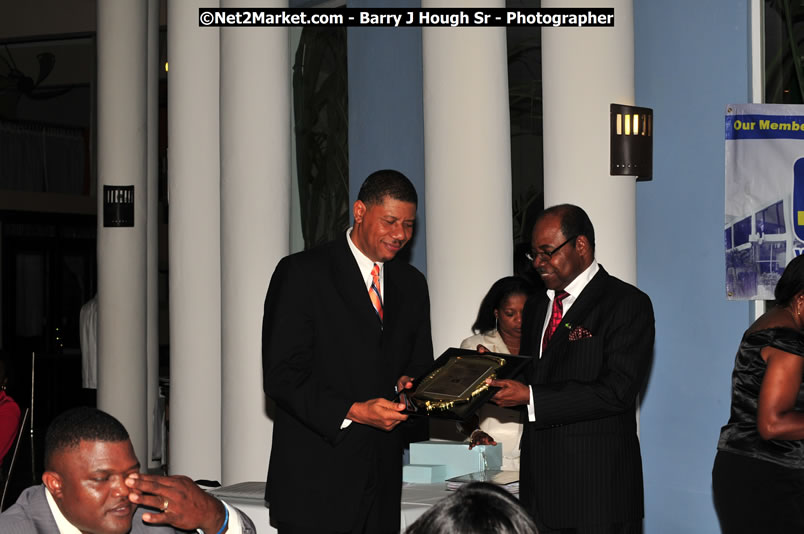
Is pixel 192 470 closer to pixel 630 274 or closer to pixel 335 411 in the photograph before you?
pixel 630 274

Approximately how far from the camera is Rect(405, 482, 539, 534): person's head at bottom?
1.38 meters

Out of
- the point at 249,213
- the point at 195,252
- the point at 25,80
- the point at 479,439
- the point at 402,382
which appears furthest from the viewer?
the point at 25,80

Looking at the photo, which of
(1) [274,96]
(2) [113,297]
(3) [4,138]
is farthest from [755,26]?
(3) [4,138]

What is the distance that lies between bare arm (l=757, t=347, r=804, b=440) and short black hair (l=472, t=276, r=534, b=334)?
1.90 meters

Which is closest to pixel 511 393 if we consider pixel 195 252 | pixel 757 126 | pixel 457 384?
pixel 457 384

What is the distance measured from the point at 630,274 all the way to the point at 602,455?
6.02 ft

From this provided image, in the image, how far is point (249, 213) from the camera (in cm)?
646

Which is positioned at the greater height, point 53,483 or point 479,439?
point 53,483

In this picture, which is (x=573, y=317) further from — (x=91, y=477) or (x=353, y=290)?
(x=91, y=477)

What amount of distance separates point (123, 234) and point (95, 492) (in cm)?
657

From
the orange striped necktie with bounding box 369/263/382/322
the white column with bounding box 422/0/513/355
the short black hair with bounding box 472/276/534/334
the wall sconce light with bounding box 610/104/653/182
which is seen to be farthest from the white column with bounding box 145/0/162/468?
the orange striped necktie with bounding box 369/263/382/322

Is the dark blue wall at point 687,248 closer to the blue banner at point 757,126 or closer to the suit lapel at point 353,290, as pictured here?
the blue banner at point 757,126

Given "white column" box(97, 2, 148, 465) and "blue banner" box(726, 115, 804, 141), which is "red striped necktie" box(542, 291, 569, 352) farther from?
"white column" box(97, 2, 148, 465)

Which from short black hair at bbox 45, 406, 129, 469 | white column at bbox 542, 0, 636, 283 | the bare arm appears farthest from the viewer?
white column at bbox 542, 0, 636, 283
